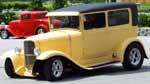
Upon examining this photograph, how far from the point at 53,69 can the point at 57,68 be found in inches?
5.5

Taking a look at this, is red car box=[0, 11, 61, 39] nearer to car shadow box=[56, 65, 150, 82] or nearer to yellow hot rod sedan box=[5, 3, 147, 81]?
Result: car shadow box=[56, 65, 150, 82]

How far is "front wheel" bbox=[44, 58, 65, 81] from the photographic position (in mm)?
12484

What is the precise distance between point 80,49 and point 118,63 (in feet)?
5.00

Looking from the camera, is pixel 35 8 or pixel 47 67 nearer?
pixel 47 67

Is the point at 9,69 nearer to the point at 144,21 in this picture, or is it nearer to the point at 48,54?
the point at 48,54

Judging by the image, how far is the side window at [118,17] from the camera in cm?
1412

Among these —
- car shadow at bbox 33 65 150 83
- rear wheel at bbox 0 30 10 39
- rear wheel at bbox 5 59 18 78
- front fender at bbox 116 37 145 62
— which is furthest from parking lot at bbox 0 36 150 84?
rear wheel at bbox 0 30 10 39

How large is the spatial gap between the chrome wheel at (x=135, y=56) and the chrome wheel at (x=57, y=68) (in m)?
2.11

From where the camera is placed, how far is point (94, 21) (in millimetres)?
13812

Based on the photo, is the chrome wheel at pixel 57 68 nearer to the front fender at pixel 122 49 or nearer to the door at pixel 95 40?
the door at pixel 95 40

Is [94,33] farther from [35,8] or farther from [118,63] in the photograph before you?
[35,8]

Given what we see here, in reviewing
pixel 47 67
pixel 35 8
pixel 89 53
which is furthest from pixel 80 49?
pixel 35 8

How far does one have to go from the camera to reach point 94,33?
44.9 feet

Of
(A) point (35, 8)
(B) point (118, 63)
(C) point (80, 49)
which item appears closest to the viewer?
(C) point (80, 49)
